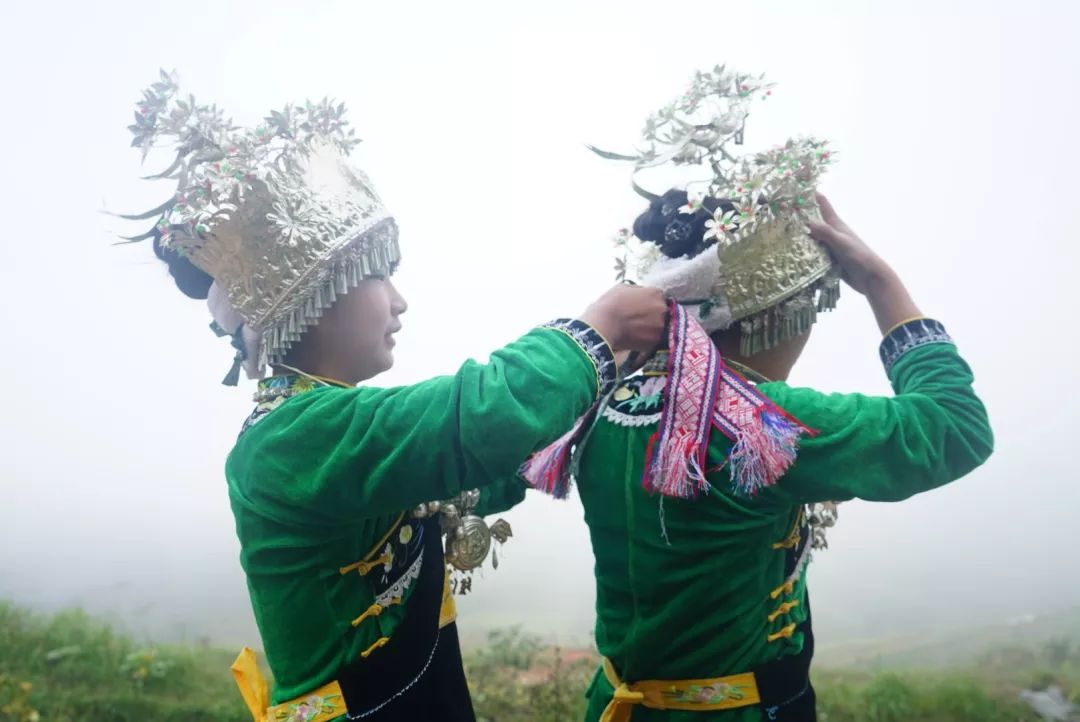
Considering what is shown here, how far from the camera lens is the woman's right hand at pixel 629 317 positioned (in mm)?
1199

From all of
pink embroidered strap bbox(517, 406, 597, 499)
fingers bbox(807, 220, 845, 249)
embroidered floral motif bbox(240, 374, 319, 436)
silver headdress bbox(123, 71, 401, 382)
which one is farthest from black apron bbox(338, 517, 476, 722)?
fingers bbox(807, 220, 845, 249)

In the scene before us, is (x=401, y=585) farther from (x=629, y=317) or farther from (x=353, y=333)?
(x=629, y=317)

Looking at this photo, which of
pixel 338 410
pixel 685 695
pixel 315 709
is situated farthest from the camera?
pixel 685 695

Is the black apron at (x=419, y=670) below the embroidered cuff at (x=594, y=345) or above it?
below

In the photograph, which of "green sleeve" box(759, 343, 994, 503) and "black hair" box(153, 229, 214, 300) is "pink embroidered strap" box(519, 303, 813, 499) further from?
"black hair" box(153, 229, 214, 300)

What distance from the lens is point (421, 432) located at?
105 cm

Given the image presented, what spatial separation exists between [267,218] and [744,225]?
2.79 ft

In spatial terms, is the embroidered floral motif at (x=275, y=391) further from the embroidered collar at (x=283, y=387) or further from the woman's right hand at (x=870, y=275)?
the woman's right hand at (x=870, y=275)

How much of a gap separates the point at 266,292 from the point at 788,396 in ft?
3.04

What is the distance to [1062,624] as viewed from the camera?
3172 mm

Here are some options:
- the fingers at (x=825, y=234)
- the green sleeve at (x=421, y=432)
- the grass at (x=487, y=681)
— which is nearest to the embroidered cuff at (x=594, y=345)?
the green sleeve at (x=421, y=432)

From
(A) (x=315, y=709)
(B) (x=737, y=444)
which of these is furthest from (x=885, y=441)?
(A) (x=315, y=709)

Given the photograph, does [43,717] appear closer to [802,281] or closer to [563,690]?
[563,690]

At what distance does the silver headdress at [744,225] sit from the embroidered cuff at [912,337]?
14cm
